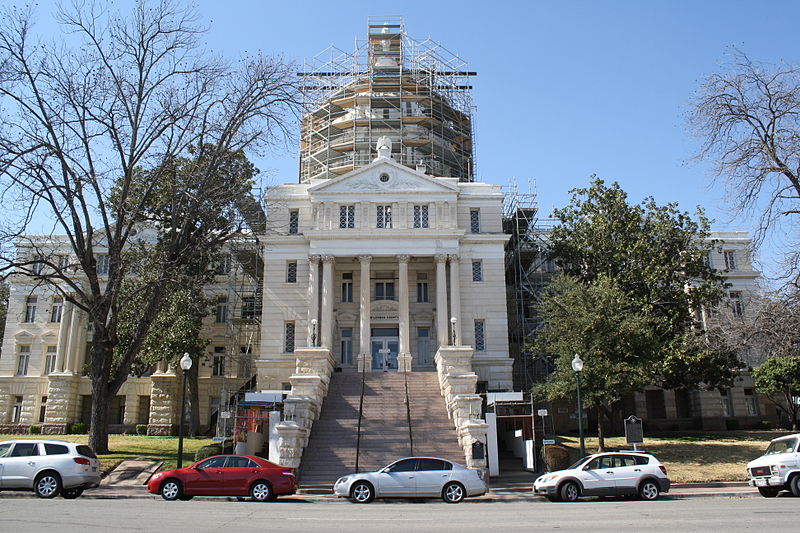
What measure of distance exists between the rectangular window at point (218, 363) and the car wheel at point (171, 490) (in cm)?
3096

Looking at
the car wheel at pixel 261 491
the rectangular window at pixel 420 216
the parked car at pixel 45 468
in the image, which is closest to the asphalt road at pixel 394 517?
the car wheel at pixel 261 491

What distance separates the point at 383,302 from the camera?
43.8 meters

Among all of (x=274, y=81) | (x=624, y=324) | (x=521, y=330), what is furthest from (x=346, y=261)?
(x=624, y=324)

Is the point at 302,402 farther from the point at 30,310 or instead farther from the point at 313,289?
the point at 30,310

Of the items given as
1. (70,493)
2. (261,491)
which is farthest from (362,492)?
(70,493)

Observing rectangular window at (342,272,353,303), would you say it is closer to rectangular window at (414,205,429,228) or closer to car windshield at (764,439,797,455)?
rectangular window at (414,205,429,228)

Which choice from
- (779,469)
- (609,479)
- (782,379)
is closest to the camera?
(779,469)

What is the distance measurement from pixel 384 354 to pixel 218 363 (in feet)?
47.0

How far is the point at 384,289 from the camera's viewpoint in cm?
4472

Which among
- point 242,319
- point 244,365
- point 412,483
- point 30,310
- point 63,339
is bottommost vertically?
point 412,483

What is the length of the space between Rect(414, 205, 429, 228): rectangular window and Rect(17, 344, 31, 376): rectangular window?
3072cm

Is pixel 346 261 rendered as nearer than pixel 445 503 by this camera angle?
No

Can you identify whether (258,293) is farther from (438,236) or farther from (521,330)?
(521,330)

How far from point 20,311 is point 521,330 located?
37041 mm
